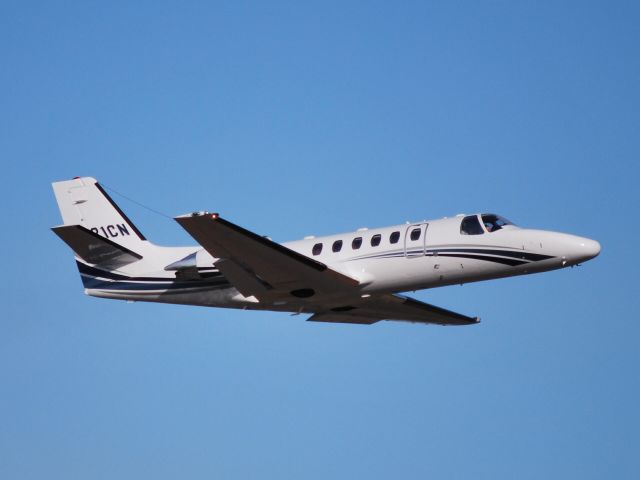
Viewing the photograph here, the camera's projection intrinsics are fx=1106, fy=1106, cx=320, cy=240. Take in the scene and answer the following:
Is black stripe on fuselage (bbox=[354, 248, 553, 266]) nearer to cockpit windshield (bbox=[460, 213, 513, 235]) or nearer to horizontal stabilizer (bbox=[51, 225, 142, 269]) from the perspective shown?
cockpit windshield (bbox=[460, 213, 513, 235])

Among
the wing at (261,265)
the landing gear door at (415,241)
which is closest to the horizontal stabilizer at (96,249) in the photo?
the wing at (261,265)

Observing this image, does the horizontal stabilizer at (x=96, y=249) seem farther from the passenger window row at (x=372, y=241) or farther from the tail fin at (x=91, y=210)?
the passenger window row at (x=372, y=241)

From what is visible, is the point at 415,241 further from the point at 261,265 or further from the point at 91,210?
the point at 91,210

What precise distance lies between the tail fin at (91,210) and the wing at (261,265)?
5.93 m

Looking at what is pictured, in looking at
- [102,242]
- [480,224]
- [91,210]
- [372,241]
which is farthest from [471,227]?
[91,210]

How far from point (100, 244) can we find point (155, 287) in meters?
2.00

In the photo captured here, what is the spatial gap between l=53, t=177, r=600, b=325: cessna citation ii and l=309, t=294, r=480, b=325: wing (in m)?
0.05

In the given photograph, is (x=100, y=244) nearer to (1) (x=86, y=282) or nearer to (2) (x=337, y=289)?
(1) (x=86, y=282)

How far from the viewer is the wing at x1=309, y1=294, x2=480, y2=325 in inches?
1208

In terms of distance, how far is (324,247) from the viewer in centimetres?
2936

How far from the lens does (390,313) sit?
1262 inches

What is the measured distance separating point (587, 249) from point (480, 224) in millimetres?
2761

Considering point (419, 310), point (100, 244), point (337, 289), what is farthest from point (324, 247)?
point (100, 244)

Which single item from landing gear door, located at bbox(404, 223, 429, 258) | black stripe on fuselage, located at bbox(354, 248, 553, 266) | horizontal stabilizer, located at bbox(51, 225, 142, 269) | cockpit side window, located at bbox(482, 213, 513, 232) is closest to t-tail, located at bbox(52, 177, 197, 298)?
horizontal stabilizer, located at bbox(51, 225, 142, 269)
